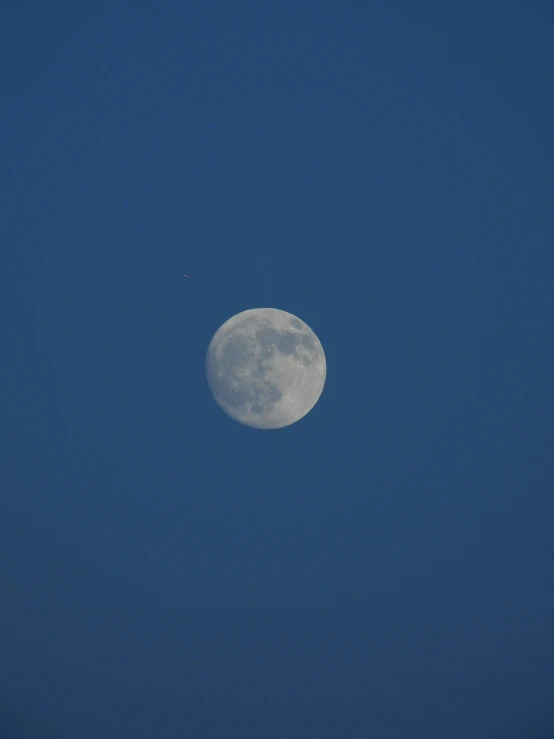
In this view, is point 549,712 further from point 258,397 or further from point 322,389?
point 258,397

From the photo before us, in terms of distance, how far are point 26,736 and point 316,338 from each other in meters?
4.60

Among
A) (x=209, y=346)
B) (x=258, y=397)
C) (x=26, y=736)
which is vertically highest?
(x=209, y=346)

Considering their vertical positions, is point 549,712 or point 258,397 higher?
point 258,397

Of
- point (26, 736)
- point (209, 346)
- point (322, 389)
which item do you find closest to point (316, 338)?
point (322, 389)

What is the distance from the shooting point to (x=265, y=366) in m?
4.36

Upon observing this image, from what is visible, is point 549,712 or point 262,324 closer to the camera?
point 262,324

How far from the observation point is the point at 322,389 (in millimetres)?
4676

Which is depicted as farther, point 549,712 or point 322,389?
point 549,712

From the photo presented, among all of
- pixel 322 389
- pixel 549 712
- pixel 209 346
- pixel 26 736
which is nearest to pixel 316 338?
pixel 322 389

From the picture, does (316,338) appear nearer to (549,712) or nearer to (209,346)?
(209,346)

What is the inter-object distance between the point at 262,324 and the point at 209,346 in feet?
1.60

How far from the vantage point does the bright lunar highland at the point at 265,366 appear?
4371 mm

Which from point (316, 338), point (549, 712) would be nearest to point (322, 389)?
point (316, 338)

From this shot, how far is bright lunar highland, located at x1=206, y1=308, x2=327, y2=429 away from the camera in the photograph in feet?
14.3
